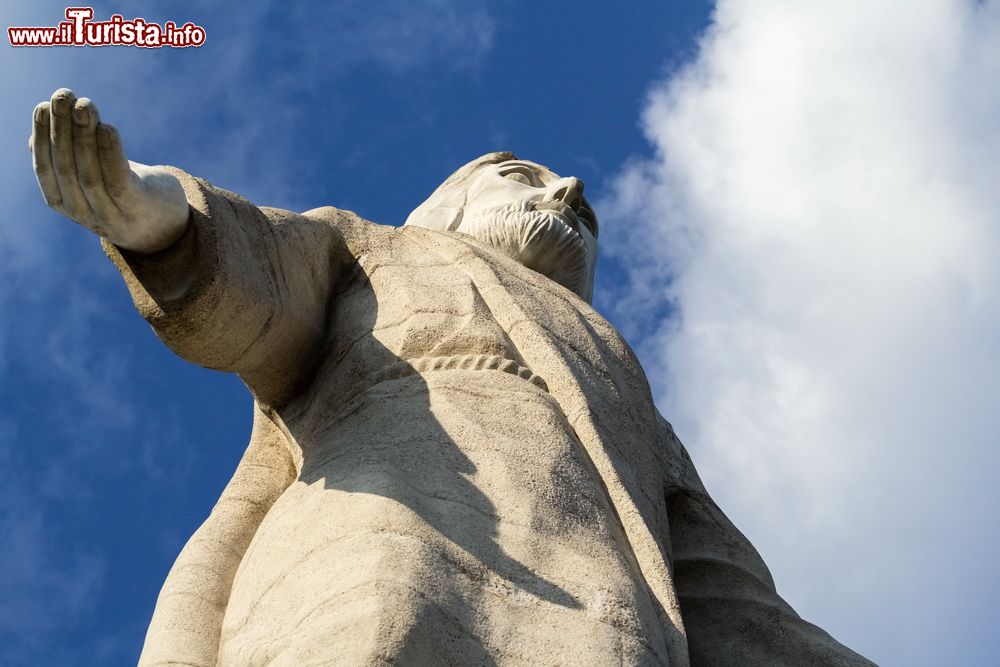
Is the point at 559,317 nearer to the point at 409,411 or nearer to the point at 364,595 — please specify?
the point at 409,411

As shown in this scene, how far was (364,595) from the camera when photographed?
13.8ft

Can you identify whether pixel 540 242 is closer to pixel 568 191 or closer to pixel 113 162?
pixel 568 191

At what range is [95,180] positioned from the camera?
4.72m

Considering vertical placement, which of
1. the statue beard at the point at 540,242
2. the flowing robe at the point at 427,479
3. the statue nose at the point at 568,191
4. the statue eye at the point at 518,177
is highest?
the statue eye at the point at 518,177

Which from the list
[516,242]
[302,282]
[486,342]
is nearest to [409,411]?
[486,342]

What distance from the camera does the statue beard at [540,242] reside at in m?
6.98

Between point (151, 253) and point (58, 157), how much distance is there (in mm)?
540

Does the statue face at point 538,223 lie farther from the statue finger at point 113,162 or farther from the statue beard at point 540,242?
the statue finger at point 113,162

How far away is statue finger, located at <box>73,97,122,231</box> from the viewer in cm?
461

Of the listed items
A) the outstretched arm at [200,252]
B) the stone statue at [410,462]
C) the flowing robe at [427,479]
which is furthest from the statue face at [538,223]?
the outstretched arm at [200,252]

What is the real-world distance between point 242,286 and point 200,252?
212mm

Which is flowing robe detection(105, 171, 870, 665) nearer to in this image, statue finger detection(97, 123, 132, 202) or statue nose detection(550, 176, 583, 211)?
statue finger detection(97, 123, 132, 202)

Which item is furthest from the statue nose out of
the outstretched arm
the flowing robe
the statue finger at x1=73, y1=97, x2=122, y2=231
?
the statue finger at x1=73, y1=97, x2=122, y2=231

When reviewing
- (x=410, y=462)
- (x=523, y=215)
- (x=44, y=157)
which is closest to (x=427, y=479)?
(x=410, y=462)
